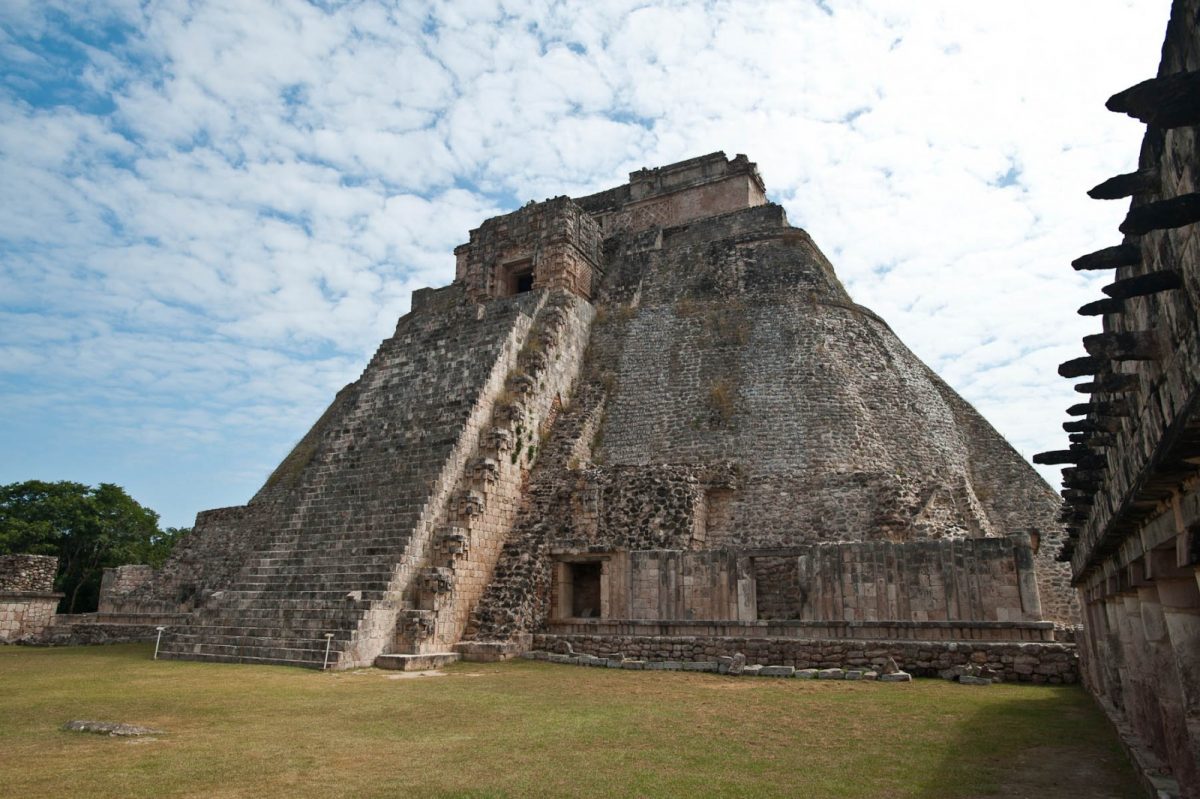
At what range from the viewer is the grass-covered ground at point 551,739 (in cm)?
503

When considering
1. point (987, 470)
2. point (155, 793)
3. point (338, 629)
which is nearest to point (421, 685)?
point (338, 629)

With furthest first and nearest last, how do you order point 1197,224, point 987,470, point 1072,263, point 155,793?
point 987,470, point 155,793, point 1072,263, point 1197,224

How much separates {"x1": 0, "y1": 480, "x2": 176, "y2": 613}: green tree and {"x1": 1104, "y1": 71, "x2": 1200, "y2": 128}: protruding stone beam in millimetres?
34311

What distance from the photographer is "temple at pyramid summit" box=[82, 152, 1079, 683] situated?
12.0 metres

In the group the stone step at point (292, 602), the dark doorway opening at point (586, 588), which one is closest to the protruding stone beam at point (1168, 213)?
the stone step at point (292, 602)

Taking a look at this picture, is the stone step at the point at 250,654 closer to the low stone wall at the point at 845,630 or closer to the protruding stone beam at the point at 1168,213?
the low stone wall at the point at 845,630

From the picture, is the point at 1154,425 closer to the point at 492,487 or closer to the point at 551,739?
the point at 551,739

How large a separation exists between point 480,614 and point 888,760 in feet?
30.5

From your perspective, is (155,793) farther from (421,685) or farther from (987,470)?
(987,470)

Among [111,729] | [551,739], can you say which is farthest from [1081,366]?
[111,729]

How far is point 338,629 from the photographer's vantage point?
12.2m

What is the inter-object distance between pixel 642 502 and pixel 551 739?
8716mm

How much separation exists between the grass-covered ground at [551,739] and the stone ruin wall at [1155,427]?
36.3 inches

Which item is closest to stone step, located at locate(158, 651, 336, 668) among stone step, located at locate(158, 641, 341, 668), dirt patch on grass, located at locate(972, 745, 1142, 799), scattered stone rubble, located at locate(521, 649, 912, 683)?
stone step, located at locate(158, 641, 341, 668)
